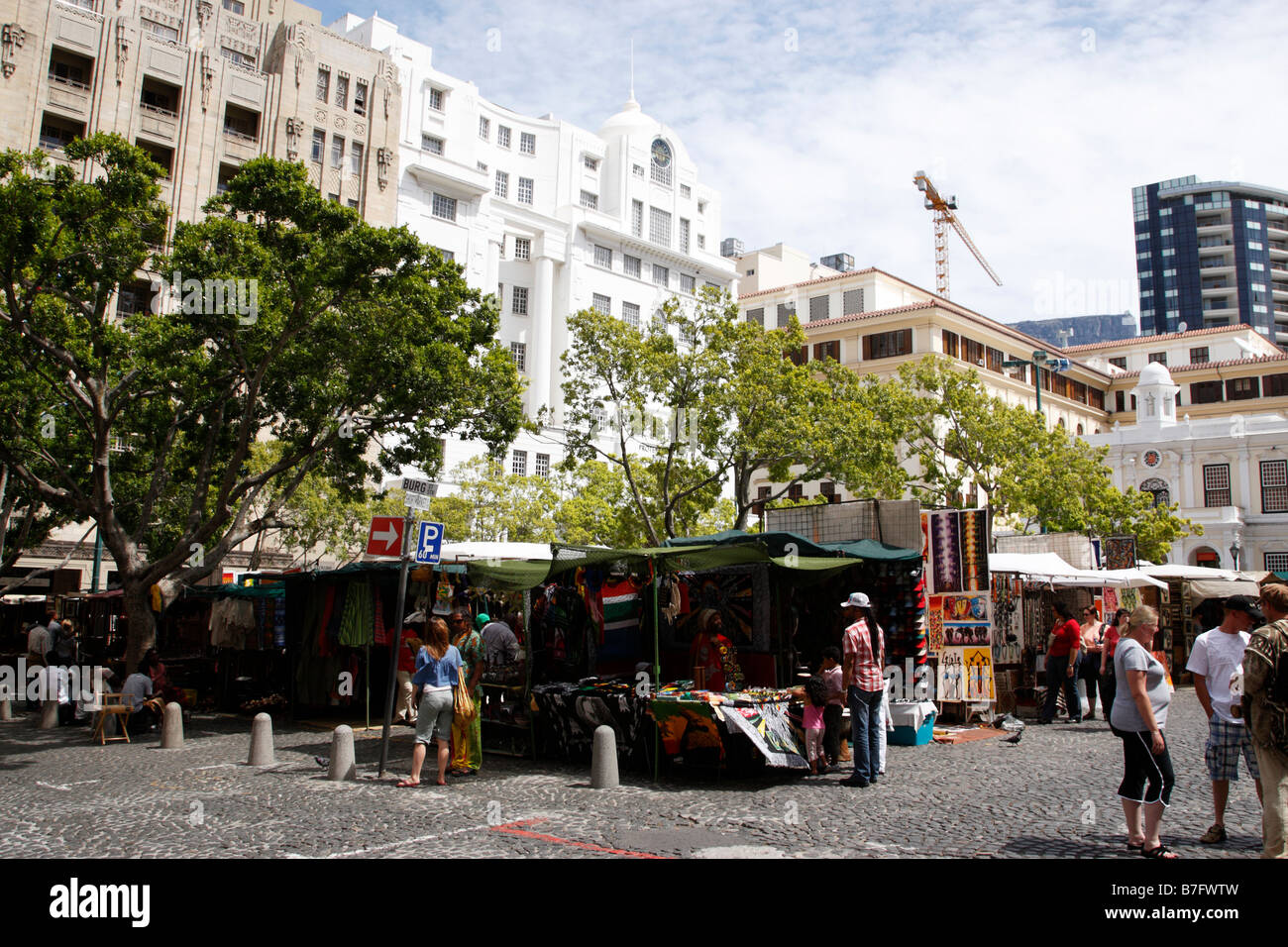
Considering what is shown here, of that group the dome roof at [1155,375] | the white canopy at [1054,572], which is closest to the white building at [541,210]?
the dome roof at [1155,375]

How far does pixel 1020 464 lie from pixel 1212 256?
13523 centimetres

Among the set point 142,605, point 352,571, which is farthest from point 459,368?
point 142,605

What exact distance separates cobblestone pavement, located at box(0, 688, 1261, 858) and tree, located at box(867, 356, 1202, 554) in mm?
25428

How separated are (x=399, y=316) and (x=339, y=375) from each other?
1833mm

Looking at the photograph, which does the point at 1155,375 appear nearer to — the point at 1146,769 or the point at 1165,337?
the point at 1165,337

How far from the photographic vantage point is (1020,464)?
1511 inches

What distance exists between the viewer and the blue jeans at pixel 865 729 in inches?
415

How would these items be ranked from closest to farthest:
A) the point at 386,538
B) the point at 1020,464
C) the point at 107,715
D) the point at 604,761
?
the point at 604,761
the point at 386,538
the point at 107,715
the point at 1020,464

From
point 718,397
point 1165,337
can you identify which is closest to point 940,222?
point 1165,337

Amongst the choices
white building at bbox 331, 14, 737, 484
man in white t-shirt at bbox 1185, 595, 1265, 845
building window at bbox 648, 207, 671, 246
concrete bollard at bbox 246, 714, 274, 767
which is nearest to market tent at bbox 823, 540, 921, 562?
man in white t-shirt at bbox 1185, 595, 1265, 845

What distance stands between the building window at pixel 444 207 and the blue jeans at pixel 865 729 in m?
48.4

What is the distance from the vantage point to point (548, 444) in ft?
178

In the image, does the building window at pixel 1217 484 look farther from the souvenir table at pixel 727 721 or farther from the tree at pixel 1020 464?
the souvenir table at pixel 727 721
